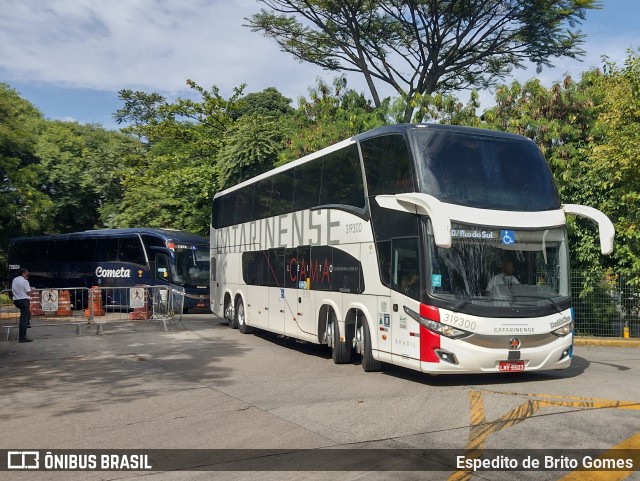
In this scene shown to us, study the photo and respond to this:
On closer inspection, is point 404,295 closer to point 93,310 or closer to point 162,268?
point 93,310

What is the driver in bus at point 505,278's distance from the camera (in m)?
11.0

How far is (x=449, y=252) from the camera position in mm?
10914

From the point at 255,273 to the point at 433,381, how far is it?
8129mm

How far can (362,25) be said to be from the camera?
3131 cm

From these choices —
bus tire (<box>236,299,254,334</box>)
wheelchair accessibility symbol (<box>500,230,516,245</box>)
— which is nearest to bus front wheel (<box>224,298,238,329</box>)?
bus tire (<box>236,299,254,334</box>)

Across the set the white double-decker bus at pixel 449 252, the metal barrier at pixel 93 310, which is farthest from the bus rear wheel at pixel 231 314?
the white double-decker bus at pixel 449 252

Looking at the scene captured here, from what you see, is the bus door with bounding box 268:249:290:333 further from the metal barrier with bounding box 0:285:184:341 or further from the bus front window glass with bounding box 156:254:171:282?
the bus front window glass with bounding box 156:254:171:282

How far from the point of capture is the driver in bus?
11.0 meters

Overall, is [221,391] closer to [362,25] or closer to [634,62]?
[634,62]

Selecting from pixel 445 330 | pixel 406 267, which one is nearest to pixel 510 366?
pixel 445 330

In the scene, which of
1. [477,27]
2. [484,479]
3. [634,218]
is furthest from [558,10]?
[484,479]

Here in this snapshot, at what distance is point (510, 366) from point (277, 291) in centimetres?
750

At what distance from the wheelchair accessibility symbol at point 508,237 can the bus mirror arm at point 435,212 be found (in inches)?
40.3

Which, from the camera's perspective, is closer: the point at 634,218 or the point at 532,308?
the point at 532,308
